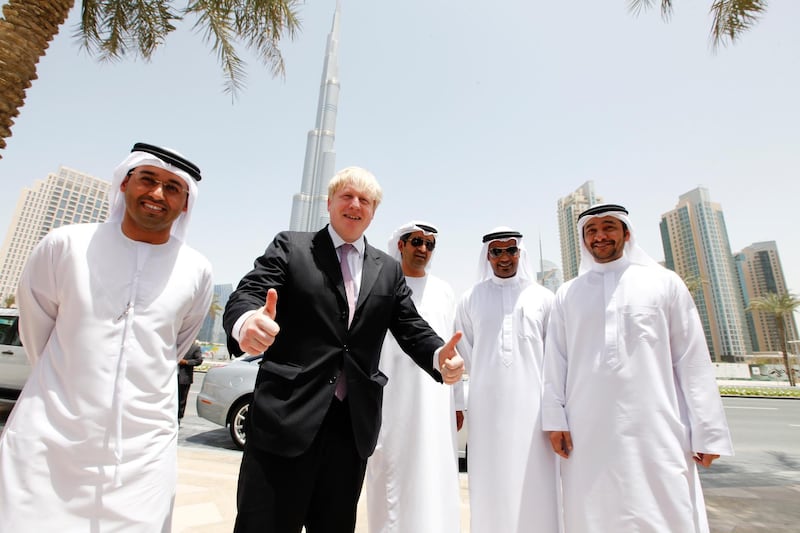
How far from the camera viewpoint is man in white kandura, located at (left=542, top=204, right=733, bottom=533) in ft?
6.50

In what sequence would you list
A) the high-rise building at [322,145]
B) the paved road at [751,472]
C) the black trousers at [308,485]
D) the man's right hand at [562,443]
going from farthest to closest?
the high-rise building at [322,145]
the paved road at [751,472]
the man's right hand at [562,443]
the black trousers at [308,485]

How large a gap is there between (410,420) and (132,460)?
1.58m

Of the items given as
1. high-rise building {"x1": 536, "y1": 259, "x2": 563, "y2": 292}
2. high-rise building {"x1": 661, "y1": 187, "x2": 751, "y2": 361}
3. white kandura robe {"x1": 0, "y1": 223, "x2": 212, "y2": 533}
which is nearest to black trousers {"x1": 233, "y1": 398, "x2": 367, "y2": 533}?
white kandura robe {"x1": 0, "y1": 223, "x2": 212, "y2": 533}

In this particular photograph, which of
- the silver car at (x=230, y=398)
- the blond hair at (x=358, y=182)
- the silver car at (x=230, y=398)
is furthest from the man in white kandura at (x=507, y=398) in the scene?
the silver car at (x=230, y=398)

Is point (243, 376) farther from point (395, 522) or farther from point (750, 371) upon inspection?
point (750, 371)

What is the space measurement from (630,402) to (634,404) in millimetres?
20

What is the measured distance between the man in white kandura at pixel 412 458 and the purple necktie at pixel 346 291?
0.98 meters

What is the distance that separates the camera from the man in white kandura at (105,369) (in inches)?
49.9

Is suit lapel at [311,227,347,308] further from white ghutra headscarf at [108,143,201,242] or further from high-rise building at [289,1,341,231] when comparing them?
high-rise building at [289,1,341,231]

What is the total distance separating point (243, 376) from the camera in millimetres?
5246

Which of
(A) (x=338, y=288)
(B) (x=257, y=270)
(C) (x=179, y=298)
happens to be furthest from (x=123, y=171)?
(A) (x=338, y=288)

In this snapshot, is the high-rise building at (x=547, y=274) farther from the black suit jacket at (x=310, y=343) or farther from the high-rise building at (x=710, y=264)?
the high-rise building at (x=710, y=264)

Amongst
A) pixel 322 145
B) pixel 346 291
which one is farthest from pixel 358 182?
pixel 322 145

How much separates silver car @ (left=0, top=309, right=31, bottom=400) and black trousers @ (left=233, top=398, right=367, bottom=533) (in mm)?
7682
